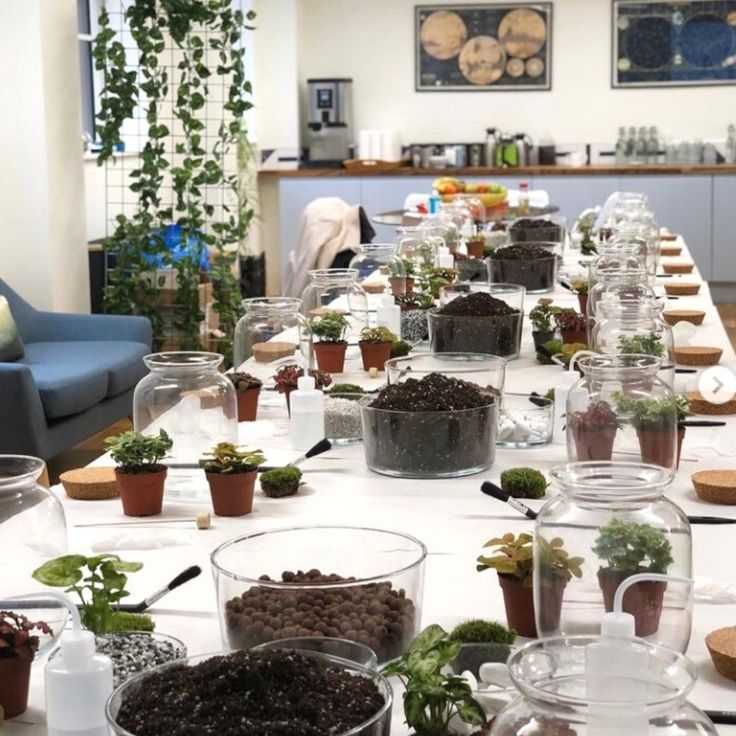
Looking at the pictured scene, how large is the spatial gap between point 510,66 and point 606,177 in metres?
1.25

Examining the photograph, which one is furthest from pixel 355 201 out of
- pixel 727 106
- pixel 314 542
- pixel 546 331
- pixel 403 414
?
pixel 314 542

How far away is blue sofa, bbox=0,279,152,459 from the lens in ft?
15.6

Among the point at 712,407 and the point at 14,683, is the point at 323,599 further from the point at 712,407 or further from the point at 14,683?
the point at 712,407

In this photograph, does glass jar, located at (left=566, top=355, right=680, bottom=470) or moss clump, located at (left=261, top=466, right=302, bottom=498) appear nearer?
glass jar, located at (left=566, top=355, right=680, bottom=470)

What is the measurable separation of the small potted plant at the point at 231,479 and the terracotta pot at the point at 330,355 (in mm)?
1224

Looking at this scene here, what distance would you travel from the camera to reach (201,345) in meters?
7.37

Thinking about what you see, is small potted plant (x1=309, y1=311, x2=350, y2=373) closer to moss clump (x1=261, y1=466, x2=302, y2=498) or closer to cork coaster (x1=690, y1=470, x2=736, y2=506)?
moss clump (x1=261, y1=466, x2=302, y2=498)

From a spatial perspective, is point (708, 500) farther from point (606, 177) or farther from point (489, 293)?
point (606, 177)

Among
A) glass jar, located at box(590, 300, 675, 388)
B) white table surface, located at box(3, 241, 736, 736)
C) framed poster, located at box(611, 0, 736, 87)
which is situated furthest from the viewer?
framed poster, located at box(611, 0, 736, 87)

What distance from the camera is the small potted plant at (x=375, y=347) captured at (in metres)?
3.54

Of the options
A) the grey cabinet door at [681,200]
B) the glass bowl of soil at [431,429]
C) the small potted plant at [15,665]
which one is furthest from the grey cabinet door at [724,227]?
the small potted plant at [15,665]

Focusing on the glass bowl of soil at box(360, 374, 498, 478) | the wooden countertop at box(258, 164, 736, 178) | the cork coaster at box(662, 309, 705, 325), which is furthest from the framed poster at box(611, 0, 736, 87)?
the glass bowl of soil at box(360, 374, 498, 478)

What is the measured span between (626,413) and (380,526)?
0.45 m

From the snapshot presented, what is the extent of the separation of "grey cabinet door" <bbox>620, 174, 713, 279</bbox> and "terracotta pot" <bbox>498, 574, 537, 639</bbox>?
847cm
